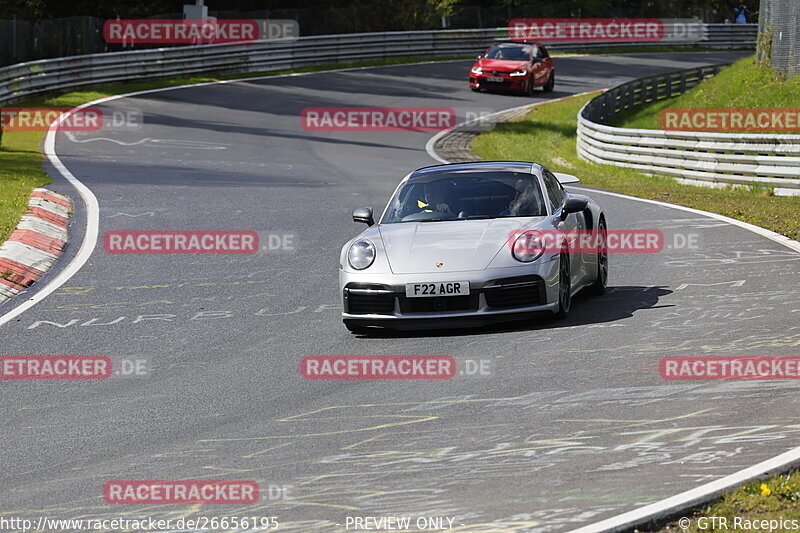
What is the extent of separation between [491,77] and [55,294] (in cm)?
2828

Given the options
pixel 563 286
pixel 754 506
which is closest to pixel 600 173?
pixel 563 286

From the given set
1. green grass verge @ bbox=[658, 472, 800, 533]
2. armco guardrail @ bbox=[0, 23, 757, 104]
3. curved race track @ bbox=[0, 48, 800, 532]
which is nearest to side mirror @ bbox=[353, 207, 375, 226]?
curved race track @ bbox=[0, 48, 800, 532]

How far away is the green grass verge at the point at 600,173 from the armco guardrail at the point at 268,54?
432 inches

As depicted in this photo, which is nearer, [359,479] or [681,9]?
[359,479]

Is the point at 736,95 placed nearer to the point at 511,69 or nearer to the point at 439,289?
the point at 511,69

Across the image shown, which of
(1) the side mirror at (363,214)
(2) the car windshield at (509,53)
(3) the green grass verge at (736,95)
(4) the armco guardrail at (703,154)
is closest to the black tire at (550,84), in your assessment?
(2) the car windshield at (509,53)

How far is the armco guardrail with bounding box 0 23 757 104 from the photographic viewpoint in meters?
34.0

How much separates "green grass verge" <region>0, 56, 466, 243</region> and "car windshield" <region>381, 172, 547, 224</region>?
553 cm

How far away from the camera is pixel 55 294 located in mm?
11727

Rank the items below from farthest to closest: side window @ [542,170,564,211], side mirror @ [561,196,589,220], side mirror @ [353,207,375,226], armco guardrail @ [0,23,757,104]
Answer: armco guardrail @ [0,23,757,104]
side window @ [542,170,564,211]
side mirror @ [353,207,375,226]
side mirror @ [561,196,589,220]

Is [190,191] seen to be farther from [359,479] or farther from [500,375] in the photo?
[359,479]

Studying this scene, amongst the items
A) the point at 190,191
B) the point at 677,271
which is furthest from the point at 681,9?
the point at 677,271

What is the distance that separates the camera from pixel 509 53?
3962 centimetres

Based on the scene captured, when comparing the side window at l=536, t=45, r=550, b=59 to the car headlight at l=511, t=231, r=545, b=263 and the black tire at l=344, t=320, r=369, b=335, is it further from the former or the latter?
the black tire at l=344, t=320, r=369, b=335
